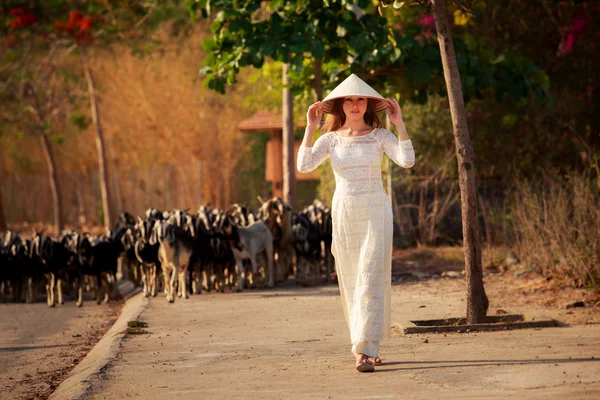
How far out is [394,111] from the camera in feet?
31.3

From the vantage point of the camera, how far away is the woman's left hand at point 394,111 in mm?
9436

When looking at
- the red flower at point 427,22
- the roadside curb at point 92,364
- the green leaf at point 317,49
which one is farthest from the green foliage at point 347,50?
the red flower at point 427,22

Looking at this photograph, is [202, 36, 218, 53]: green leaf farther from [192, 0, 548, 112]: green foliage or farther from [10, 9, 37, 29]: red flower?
[10, 9, 37, 29]: red flower

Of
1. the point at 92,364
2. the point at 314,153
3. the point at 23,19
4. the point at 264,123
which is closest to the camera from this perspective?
the point at 314,153

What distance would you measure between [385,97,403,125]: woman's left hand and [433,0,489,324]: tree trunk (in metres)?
2.06

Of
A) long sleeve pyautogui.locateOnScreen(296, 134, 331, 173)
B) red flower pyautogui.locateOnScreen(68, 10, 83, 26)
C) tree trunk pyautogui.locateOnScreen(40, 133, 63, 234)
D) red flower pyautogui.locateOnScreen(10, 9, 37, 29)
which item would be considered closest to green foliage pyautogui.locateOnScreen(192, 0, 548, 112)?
long sleeve pyautogui.locateOnScreen(296, 134, 331, 173)

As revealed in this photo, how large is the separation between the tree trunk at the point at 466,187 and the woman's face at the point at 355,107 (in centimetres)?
226

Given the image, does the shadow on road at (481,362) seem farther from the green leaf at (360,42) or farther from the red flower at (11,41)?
the red flower at (11,41)

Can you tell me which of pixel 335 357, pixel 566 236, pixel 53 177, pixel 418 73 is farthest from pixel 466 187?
pixel 53 177

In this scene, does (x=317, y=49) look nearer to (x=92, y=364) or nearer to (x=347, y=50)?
(x=347, y=50)

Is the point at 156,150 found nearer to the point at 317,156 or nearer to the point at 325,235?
the point at 325,235

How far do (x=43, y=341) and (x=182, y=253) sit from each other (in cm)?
392

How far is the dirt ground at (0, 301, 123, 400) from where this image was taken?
412 inches

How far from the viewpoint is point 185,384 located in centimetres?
883
